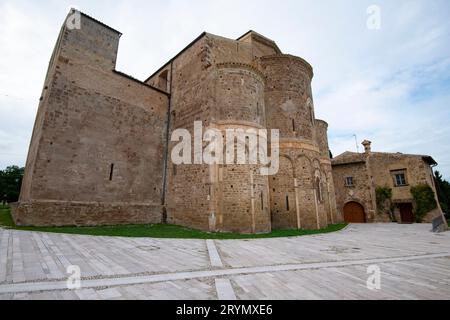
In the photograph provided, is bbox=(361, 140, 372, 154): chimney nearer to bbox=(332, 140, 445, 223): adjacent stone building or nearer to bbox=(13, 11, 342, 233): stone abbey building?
bbox=(332, 140, 445, 223): adjacent stone building

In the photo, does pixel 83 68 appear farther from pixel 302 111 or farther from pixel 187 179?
pixel 302 111

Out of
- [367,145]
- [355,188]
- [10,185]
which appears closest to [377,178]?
[355,188]

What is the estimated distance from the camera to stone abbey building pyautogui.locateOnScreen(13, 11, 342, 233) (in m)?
11.6

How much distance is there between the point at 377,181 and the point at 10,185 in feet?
165

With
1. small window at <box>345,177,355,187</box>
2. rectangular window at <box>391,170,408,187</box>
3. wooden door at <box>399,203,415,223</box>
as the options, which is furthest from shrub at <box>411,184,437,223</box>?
small window at <box>345,177,355,187</box>

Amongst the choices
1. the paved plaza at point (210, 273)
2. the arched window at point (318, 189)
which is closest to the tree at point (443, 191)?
the arched window at point (318, 189)

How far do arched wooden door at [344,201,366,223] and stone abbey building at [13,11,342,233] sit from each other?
35.0 ft

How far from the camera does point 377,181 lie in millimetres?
22609

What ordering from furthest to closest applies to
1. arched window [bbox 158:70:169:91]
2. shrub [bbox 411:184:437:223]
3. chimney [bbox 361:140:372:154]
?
chimney [bbox 361:140:372:154], shrub [bbox 411:184:437:223], arched window [bbox 158:70:169:91]

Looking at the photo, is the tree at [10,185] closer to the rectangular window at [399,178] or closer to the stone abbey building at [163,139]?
the stone abbey building at [163,139]

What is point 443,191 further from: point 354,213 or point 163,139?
point 163,139

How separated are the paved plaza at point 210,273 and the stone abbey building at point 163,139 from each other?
5531 millimetres

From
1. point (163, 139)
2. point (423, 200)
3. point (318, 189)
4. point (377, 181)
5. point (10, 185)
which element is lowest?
point (423, 200)
